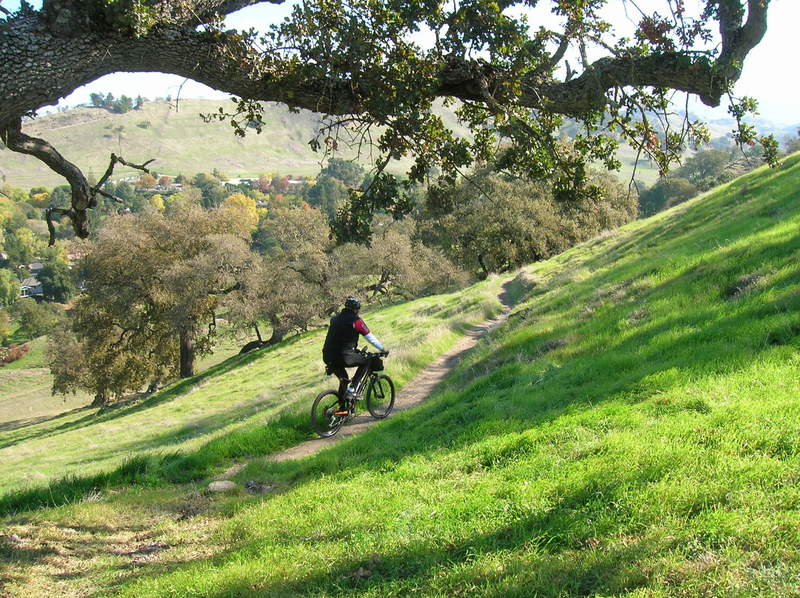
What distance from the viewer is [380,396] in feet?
41.5

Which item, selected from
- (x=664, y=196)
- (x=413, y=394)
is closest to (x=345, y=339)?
(x=413, y=394)

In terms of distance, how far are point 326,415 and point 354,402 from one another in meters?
0.66

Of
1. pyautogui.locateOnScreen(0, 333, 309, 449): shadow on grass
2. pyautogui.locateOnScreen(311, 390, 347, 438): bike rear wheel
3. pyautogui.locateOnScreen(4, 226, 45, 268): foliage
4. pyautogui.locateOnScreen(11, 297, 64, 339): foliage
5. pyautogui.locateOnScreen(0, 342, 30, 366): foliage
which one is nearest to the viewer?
pyautogui.locateOnScreen(311, 390, 347, 438): bike rear wheel

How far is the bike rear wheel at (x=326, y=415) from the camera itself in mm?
11492

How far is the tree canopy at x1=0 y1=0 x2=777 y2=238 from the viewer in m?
5.92

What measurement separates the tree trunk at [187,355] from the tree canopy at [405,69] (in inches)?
1447

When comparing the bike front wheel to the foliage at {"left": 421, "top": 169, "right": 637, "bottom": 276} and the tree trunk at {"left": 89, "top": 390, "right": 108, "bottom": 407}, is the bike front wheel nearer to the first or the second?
the foliage at {"left": 421, "top": 169, "right": 637, "bottom": 276}

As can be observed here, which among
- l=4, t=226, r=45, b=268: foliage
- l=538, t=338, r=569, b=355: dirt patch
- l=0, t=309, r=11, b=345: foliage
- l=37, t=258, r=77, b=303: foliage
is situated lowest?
l=538, t=338, r=569, b=355: dirt patch

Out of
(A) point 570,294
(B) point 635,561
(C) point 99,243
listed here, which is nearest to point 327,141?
(B) point 635,561

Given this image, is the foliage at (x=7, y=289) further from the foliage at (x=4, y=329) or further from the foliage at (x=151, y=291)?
the foliage at (x=151, y=291)

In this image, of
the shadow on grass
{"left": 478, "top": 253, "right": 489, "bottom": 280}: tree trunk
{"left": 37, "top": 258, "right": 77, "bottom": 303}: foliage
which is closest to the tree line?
{"left": 478, "top": 253, "right": 489, "bottom": 280}: tree trunk

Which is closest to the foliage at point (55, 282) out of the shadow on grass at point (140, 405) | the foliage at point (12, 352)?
the foliage at point (12, 352)

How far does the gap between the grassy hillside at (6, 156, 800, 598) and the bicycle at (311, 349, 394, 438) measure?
1.62 meters

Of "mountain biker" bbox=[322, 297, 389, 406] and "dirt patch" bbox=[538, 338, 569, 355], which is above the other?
"mountain biker" bbox=[322, 297, 389, 406]
